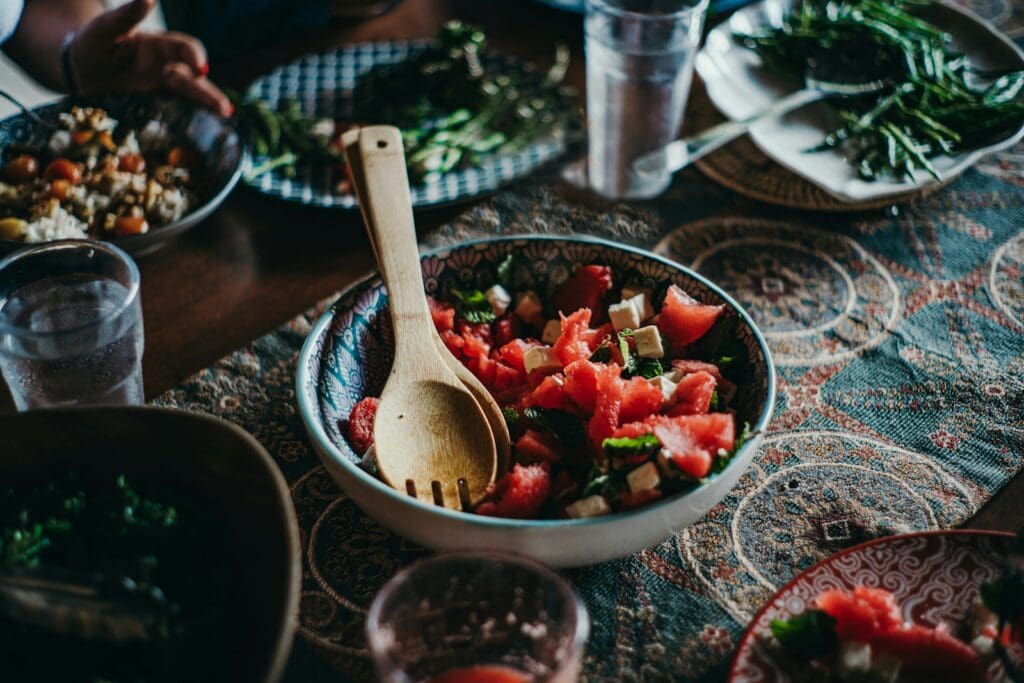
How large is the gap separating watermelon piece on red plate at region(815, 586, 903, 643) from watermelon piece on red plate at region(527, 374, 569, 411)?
382mm

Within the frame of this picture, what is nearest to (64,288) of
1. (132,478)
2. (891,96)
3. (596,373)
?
(132,478)

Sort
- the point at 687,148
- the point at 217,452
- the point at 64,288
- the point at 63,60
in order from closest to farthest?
the point at 217,452
the point at 64,288
the point at 687,148
the point at 63,60

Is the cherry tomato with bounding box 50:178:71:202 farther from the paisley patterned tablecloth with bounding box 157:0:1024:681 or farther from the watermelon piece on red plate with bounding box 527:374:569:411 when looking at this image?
the watermelon piece on red plate with bounding box 527:374:569:411

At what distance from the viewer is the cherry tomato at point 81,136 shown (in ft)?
5.35

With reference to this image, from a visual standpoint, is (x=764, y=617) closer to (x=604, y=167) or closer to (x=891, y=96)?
(x=604, y=167)

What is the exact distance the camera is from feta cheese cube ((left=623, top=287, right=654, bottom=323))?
50.2 inches

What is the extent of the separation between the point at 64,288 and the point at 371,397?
442 millimetres

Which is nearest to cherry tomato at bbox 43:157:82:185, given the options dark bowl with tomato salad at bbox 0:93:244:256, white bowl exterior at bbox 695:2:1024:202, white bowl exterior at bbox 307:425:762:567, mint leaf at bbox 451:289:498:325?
dark bowl with tomato salad at bbox 0:93:244:256

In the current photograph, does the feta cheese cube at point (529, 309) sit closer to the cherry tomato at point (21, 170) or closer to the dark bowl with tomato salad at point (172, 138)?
the dark bowl with tomato salad at point (172, 138)

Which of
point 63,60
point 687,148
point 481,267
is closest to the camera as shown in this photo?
point 481,267

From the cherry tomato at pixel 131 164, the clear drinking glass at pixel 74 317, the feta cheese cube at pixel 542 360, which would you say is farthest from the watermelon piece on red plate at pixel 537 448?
the cherry tomato at pixel 131 164

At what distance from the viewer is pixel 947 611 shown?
0.95 m

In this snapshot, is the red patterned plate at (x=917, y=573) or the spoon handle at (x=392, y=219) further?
the spoon handle at (x=392, y=219)

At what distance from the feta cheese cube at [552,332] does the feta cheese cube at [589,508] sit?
1.17 feet
